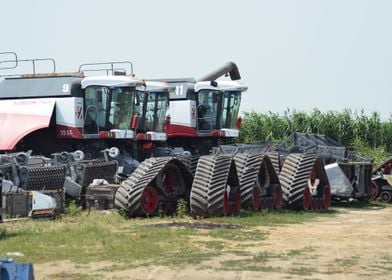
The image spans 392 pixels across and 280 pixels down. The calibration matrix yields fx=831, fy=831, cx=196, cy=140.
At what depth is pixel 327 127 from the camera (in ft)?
168

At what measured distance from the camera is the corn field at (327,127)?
50.9 m

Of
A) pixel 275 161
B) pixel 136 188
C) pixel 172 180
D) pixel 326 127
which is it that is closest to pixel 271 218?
pixel 172 180

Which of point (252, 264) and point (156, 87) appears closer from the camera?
point (252, 264)

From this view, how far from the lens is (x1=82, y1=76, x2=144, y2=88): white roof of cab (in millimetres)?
25156

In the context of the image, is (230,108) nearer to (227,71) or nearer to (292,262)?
(227,71)

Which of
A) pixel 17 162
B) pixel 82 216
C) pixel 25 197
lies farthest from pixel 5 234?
pixel 17 162

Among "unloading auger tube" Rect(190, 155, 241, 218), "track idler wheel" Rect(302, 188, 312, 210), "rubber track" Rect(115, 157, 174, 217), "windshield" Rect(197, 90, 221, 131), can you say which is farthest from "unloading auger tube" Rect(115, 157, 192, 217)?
"windshield" Rect(197, 90, 221, 131)

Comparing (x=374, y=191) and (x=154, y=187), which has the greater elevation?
(x=154, y=187)

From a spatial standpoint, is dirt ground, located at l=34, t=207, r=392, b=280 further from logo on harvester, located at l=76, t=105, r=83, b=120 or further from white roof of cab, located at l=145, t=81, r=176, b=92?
white roof of cab, located at l=145, t=81, r=176, b=92

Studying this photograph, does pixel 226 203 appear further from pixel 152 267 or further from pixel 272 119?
pixel 272 119

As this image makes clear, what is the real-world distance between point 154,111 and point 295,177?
10358mm

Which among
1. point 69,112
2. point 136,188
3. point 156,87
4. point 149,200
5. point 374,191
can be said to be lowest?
point 374,191

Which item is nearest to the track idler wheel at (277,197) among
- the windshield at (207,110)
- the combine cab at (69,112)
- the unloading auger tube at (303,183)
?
the unloading auger tube at (303,183)

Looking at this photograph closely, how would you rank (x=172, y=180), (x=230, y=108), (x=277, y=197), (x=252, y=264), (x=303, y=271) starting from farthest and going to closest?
(x=230, y=108) → (x=277, y=197) → (x=172, y=180) → (x=252, y=264) → (x=303, y=271)
